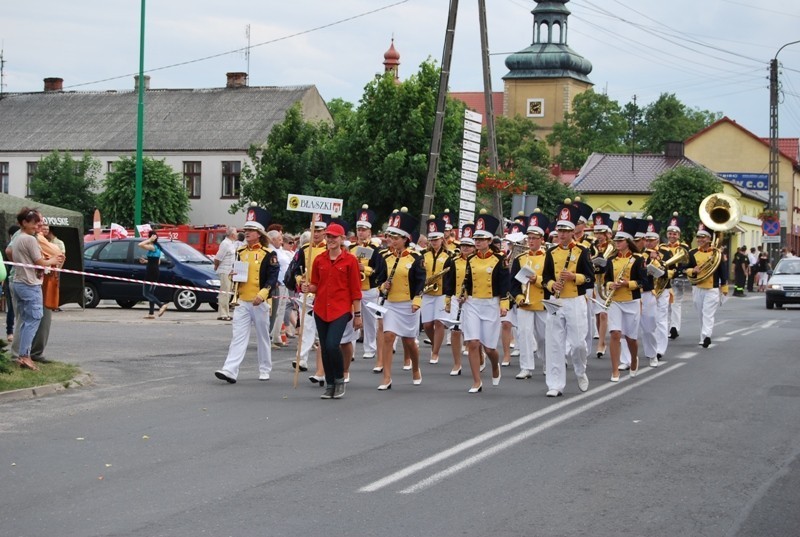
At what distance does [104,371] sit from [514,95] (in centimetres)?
12477

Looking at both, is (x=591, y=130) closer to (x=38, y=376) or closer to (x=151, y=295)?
(x=151, y=295)

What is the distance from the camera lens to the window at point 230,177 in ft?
225

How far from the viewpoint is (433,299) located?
18.7 meters

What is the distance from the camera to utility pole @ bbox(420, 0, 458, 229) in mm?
26688

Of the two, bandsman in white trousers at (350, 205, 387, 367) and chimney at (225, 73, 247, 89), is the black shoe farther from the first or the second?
chimney at (225, 73, 247, 89)

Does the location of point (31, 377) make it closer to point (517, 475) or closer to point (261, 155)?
point (517, 475)

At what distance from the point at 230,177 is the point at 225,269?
140ft

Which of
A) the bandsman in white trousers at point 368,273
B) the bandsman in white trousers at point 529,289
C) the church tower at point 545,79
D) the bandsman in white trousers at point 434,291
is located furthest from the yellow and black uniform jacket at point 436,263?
the church tower at point 545,79

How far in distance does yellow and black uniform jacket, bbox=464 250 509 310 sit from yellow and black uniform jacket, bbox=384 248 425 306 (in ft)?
2.48

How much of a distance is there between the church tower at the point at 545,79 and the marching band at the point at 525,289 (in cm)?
11519

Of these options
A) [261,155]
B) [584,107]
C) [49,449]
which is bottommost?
[49,449]

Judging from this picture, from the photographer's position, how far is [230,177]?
6894 cm

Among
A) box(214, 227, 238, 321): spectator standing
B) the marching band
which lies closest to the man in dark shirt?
box(214, 227, 238, 321): spectator standing

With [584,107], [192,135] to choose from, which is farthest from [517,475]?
[584,107]
